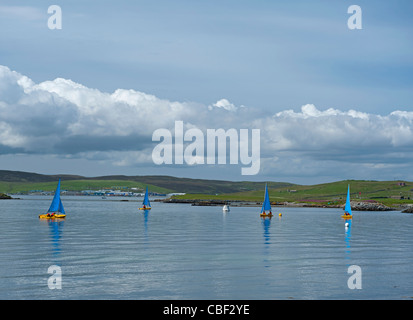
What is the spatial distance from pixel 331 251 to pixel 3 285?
3949 centimetres

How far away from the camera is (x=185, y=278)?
4050 centimetres

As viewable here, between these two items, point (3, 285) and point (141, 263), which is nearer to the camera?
point (3, 285)
